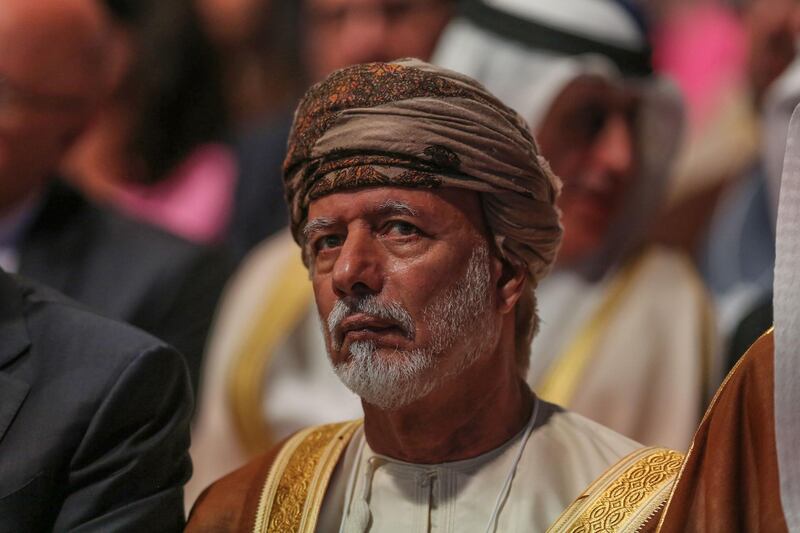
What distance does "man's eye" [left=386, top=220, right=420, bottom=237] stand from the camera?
8.87 ft

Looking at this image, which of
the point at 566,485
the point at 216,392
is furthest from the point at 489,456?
the point at 216,392

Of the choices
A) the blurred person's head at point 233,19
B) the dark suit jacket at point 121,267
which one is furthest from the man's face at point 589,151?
the blurred person's head at point 233,19

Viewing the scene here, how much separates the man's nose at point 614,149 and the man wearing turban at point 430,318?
4.85 ft

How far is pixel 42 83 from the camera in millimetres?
4172

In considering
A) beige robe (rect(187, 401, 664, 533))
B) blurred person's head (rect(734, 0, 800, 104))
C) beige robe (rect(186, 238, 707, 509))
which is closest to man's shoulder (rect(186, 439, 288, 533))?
beige robe (rect(187, 401, 664, 533))

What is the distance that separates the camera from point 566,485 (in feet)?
9.07

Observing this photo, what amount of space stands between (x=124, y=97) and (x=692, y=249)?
2046 mm

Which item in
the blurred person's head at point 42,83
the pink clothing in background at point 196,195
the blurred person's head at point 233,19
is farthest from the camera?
the blurred person's head at point 233,19

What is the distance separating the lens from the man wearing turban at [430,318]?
269 cm

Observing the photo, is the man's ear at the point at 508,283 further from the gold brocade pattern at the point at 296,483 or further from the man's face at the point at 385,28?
the man's face at the point at 385,28

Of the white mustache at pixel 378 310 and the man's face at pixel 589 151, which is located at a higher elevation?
the man's face at pixel 589 151

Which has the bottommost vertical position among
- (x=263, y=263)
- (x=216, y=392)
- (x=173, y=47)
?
(x=216, y=392)

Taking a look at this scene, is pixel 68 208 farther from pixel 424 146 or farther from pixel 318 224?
pixel 424 146

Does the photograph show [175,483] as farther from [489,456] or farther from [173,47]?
[173,47]
